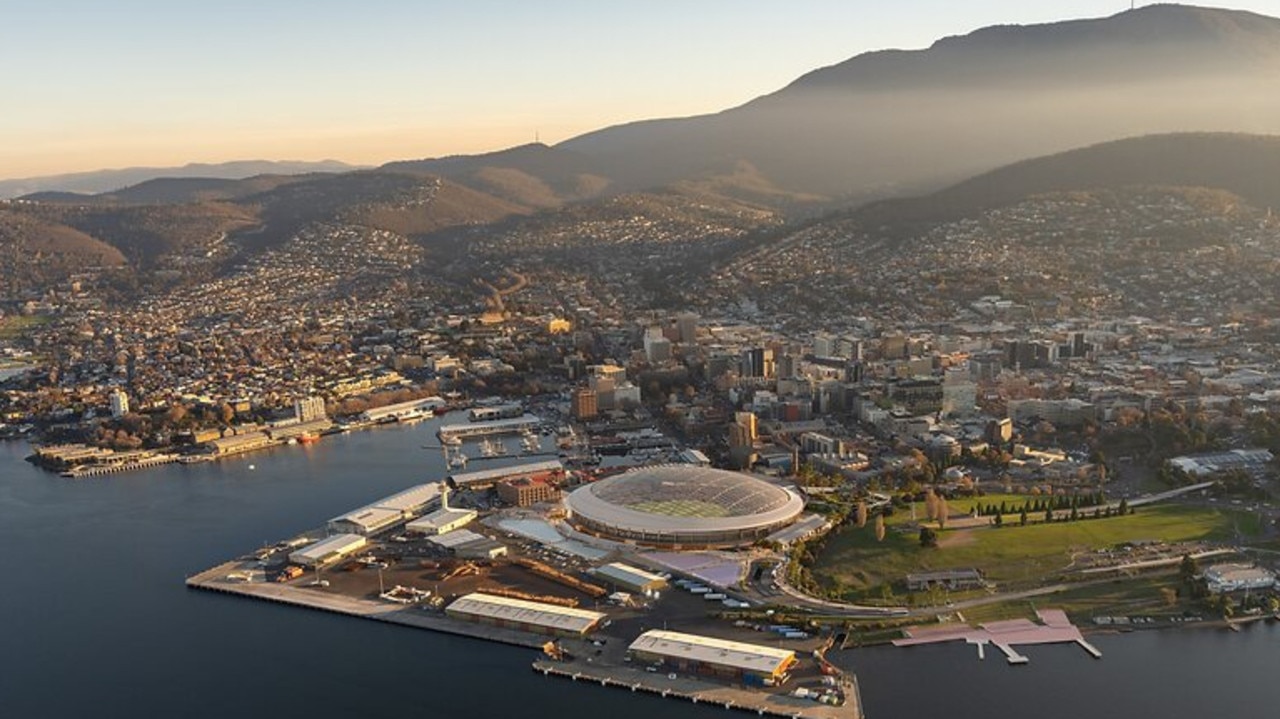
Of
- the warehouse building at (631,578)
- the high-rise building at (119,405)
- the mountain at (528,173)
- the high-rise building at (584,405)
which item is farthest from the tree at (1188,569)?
the mountain at (528,173)

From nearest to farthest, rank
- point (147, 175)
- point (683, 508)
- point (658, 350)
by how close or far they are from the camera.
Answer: point (683, 508), point (658, 350), point (147, 175)

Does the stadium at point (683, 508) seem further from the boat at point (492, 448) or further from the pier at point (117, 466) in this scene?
the pier at point (117, 466)

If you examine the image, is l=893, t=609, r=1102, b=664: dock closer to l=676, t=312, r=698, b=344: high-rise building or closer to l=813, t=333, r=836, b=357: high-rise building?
l=813, t=333, r=836, b=357: high-rise building

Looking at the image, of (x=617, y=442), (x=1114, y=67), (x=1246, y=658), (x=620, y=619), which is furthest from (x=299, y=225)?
(x=1114, y=67)

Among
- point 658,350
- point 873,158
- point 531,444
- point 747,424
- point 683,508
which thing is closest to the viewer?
point 683,508

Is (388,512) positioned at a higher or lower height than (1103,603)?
higher

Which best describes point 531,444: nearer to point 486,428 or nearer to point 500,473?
point 486,428

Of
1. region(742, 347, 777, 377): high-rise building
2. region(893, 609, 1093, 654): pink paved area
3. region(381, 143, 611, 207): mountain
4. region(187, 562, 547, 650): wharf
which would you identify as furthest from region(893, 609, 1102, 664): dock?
region(381, 143, 611, 207): mountain

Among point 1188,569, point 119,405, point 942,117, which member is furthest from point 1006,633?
point 942,117
